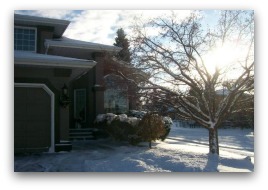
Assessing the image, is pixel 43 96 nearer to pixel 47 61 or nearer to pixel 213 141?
pixel 47 61

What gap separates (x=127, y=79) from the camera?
6734 mm

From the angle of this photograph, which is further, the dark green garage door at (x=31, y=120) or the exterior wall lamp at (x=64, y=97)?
the exterior wall lamp at (x=64, y=97)

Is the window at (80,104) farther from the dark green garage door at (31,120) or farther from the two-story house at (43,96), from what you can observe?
the dark green garage door at (31,120)

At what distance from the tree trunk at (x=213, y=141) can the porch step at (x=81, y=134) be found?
413 centimetres

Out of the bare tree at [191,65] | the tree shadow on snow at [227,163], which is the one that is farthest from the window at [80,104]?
the tree shadow on snow at [227,163]

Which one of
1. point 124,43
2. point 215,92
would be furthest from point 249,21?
point 124,43

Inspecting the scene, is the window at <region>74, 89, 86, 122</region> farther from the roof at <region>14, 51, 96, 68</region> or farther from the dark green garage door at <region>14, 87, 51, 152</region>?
the roof at <region>14, 51, 96, 68</region>

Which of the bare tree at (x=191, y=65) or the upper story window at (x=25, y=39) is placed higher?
the upper story window at (x=25, y=39)

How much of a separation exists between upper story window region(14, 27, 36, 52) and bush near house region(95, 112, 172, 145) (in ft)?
9.11

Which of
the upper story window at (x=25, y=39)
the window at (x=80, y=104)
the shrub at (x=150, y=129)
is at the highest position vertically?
the upper story window at (x=25, y=39)

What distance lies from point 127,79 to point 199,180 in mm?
2293

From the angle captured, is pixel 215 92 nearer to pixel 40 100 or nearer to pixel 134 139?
pixel 134 139

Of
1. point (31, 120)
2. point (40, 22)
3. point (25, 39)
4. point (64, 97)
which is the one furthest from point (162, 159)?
point (25, 39)

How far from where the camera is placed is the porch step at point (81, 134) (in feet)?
31.9
